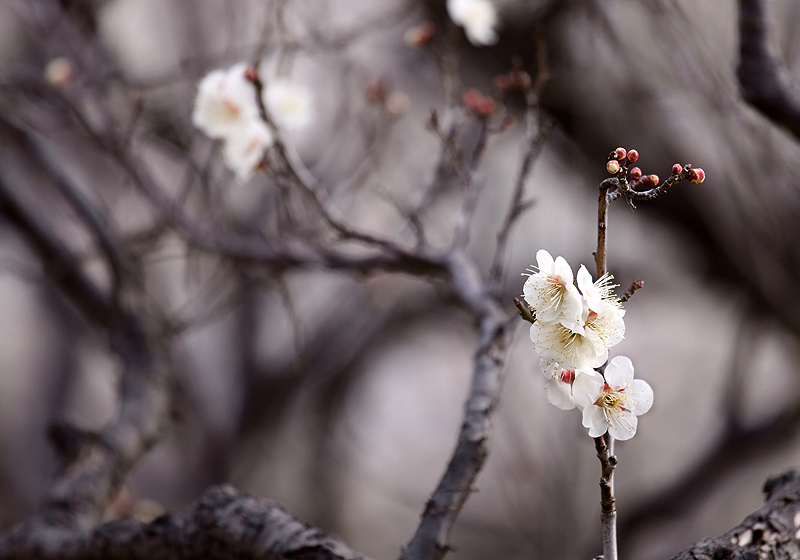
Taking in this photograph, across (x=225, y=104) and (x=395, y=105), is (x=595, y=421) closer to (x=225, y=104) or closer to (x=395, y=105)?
(x=225, y=104)

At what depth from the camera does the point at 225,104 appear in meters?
0.88

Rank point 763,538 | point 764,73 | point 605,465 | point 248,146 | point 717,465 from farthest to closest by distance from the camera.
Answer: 1. point 717,465
2. point 248,146
3. point 764,73
4. point 763,538
5. point 605,465

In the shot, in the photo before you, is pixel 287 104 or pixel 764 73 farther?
pixel 287 104

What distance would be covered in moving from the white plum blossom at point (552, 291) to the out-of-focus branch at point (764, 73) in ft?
1.31

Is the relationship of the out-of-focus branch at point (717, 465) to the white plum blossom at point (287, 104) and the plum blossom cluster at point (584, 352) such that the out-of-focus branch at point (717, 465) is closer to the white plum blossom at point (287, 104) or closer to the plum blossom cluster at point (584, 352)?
the white plum blossom at point (287, 104)

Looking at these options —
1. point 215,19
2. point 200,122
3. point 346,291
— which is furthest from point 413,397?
point 200,122

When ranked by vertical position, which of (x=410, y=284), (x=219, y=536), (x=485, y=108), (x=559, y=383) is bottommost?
(x=219, y=536)

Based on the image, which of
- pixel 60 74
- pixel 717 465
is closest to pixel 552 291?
pixel 60 74

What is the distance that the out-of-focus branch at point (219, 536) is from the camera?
1.91 ft

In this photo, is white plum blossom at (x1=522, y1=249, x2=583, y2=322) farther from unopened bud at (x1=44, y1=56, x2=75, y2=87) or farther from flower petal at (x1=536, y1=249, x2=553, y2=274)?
unopened bud at (x1=44, y1=56, x2=75, y2=87)

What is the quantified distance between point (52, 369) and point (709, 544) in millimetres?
2890

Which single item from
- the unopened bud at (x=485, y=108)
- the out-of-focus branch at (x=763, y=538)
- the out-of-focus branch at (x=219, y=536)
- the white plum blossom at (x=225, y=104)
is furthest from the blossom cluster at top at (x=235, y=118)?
the out-of-focus branch at (x=763, y=538)

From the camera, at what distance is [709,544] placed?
548mm

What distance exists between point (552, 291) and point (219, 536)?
16.8 inches
